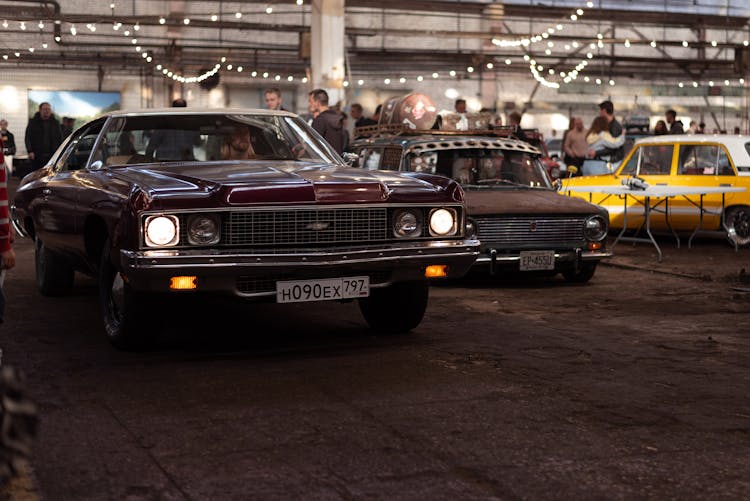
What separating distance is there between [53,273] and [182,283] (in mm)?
3558

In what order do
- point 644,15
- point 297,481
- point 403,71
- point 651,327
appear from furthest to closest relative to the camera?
point 403,71
point 644,15
point 651,327
point 297,481

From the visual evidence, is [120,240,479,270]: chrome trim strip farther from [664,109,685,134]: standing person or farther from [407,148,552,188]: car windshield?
[664,109,685,134]: standing person

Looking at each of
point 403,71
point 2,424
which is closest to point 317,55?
point 403,71

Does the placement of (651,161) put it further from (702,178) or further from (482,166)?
(482,166)

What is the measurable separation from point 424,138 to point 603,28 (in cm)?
3319

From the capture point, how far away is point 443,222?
7.07 metres

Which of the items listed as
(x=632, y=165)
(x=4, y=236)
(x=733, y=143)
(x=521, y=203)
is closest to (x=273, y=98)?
(x=521, y=203)

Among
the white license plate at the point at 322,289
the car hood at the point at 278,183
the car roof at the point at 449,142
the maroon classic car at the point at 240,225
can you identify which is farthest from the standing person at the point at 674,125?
the white license plate at the point at 322,289

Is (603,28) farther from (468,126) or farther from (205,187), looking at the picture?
(205,187)

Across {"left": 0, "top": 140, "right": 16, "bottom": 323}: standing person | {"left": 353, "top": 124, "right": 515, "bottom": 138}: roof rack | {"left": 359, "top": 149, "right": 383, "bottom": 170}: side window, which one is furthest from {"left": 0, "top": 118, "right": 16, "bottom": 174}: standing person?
{"left": 0, "top": 140, "right": 16, "bottom": 323}: standing person

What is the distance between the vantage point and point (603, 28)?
43062 millimetres

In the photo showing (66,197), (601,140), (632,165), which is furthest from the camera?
(601,140)

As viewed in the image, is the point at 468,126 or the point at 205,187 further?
the point at 468,126

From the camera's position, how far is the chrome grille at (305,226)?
21.3 ft
